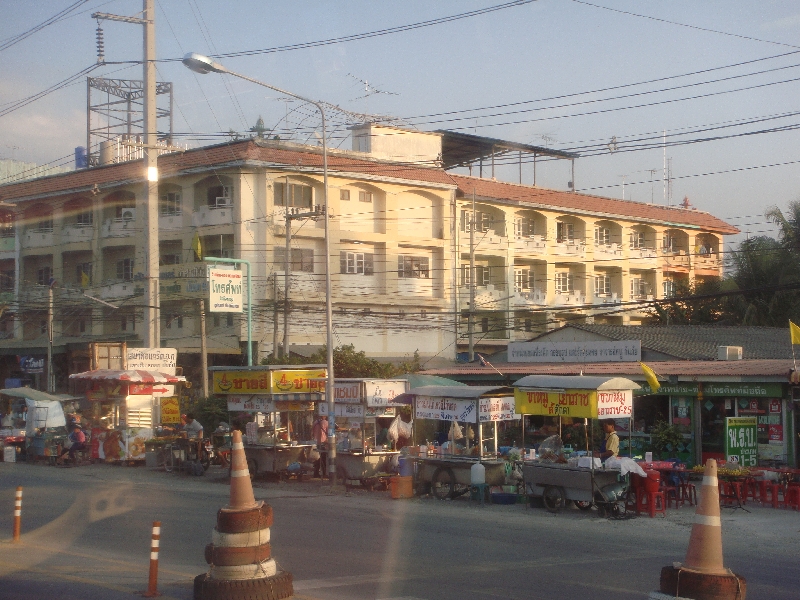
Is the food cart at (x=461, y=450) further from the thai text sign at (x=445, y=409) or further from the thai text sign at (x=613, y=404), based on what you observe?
the thai text sign at (x=613, y=404)

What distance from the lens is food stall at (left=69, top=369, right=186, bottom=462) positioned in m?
30.2

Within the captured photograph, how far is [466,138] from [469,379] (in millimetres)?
22976

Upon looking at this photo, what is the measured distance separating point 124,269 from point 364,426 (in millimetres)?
30504

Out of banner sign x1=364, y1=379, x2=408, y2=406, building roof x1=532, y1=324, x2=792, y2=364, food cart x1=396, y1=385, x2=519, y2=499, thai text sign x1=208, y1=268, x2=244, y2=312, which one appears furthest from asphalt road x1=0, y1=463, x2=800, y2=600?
building roof x1=532, y1=324, x2=792, y2=364

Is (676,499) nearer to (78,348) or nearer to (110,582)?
(110,582)

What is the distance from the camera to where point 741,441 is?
2194 centimetres

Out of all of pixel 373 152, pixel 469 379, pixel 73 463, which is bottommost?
pixel 73 463

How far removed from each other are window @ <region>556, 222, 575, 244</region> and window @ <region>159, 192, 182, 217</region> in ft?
76.3

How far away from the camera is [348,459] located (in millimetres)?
23656

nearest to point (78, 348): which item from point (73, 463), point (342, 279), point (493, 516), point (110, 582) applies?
point (342, 279)

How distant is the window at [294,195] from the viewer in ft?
157

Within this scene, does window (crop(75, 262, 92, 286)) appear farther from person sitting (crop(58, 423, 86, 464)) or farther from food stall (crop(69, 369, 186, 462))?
person sitting (crop(58, 423, 86, 464))

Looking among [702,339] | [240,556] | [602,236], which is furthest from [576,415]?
[602,236]

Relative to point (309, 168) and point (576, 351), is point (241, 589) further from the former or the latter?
point (309, 168)
